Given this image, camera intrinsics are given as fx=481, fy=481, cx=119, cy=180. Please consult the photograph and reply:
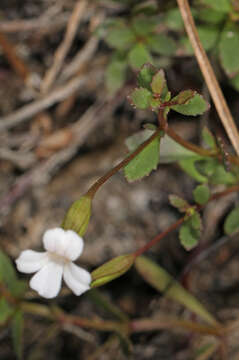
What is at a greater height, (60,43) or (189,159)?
(60,43)

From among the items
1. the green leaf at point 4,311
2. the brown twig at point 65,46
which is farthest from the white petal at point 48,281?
the brown twig at point 65,46

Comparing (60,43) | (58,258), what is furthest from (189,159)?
(60,43)

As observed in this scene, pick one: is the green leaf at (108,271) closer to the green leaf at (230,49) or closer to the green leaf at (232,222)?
the green leaf at (232,222)

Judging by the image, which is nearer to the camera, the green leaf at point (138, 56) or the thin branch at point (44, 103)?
the green leaf at point (138, 56)

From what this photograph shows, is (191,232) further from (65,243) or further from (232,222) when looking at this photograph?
(65,243)

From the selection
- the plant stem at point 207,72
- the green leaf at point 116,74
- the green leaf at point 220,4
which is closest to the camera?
the plant stem at point 207,72

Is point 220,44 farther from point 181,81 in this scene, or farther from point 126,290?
point 126,290
